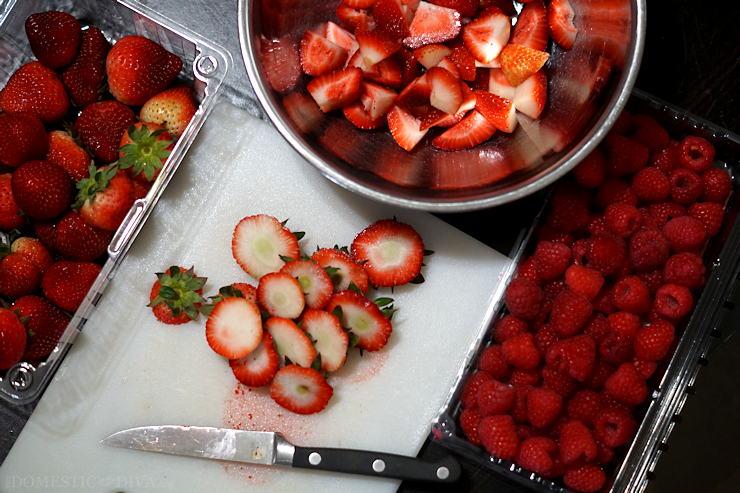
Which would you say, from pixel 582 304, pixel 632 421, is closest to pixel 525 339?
pixel 582 304

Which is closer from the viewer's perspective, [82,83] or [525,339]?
[525,339]

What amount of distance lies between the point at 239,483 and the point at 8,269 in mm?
698

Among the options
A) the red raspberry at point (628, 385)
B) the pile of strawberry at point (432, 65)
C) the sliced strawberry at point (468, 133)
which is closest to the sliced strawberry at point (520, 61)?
the pile of strawberry at point (432, 65)

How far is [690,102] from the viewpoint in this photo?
1478 mm

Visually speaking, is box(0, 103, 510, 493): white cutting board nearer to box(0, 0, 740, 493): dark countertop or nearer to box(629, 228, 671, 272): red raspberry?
box(0, 0, 740, 493): dark countertop

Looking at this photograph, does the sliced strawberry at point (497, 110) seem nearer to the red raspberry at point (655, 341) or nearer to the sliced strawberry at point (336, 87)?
the sliced strawberry at point (336, 87)

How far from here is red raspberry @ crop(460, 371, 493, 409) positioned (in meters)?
1.29

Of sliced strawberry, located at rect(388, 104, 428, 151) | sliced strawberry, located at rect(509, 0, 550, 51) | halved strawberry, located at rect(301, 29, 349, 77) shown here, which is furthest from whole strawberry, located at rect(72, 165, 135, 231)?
sliced strawberry, located at rect(509, 0, 550, 51)

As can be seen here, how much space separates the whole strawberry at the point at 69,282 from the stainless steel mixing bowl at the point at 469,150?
56 cm

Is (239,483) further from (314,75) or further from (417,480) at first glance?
(314,75)

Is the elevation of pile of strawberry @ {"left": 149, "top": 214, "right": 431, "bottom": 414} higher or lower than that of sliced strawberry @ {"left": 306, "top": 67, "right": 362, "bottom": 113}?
lower

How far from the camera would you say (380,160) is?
1319 mm

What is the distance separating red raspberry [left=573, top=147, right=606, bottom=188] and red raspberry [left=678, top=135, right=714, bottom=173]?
190mm

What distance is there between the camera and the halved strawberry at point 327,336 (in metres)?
1.30
